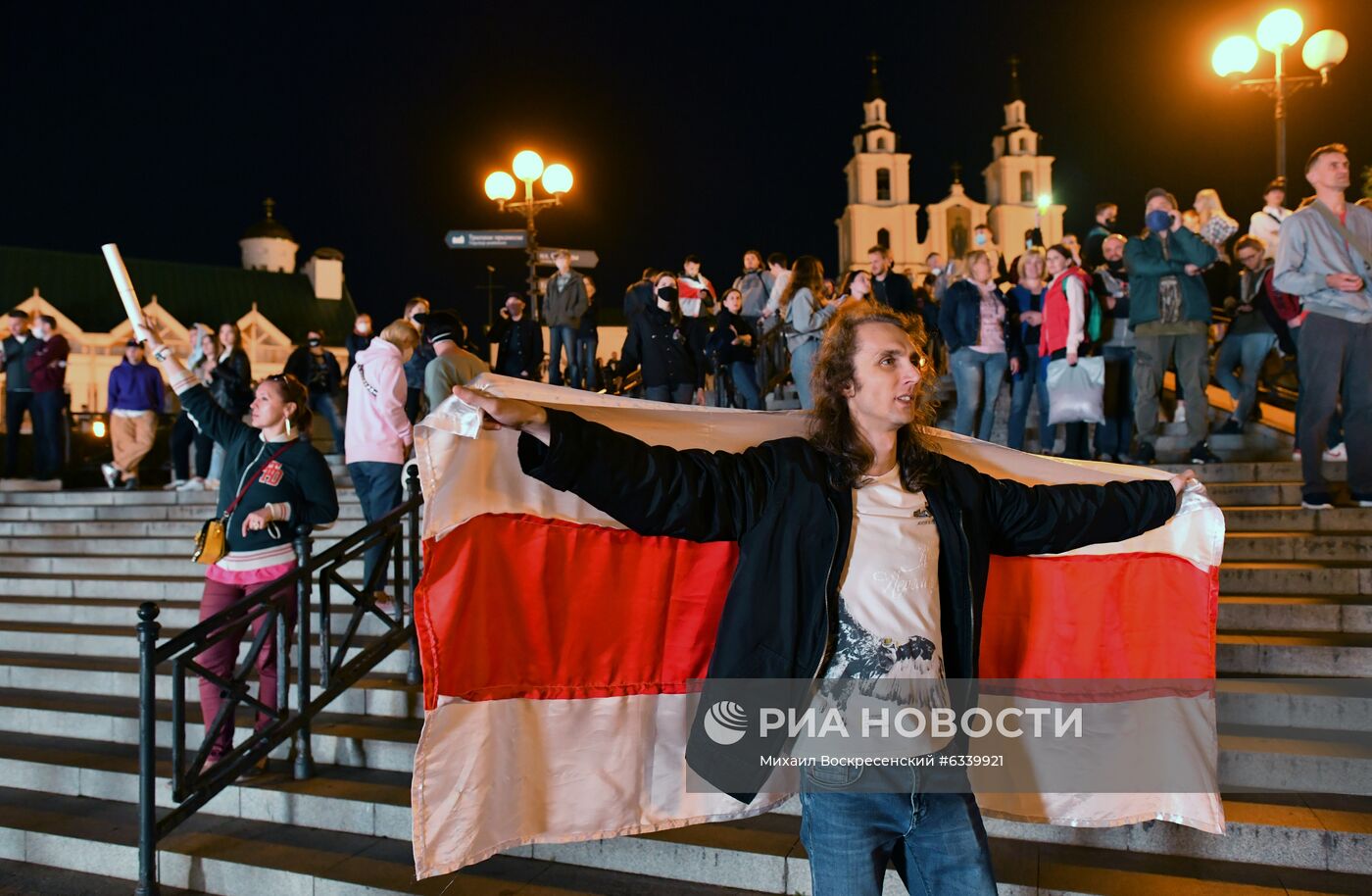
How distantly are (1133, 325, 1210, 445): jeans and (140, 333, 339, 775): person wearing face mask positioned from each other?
6531 millimetres

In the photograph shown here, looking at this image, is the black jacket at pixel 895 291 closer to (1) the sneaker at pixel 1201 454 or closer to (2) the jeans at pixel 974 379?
(2) the jeans at pixel 974 379

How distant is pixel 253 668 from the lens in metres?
5.59

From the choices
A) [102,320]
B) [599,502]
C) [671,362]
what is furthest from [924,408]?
[102,320]

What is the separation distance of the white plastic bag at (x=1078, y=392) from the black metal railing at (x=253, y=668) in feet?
17.8

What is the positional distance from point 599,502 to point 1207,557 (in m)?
2.42

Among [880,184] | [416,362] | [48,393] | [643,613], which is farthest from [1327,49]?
[880,184]

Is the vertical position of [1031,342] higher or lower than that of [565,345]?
lower

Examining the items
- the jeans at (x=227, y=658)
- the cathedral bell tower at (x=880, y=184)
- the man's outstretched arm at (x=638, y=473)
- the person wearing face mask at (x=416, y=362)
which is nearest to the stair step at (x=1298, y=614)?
the man's outstretched arm at (x=638, y=473)

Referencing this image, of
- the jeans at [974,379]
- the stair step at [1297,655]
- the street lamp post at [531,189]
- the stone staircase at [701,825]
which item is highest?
the street lamp post at [531,189]

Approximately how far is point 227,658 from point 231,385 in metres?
7.94

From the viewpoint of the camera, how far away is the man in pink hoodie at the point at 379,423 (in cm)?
739

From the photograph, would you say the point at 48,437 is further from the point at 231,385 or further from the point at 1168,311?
the point at 1168,311

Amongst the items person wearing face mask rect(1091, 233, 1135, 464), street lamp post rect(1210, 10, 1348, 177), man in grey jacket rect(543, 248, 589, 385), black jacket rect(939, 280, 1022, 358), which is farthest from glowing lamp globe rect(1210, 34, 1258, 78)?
man in grey jacket rect(543, 248, 589, 385)

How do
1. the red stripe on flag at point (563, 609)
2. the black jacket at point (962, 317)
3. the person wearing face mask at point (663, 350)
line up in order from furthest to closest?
the person wearing face mask at point (663, 350) < the black jacket at point (962, 317) < the red stripe on flag at point (563, 609)
